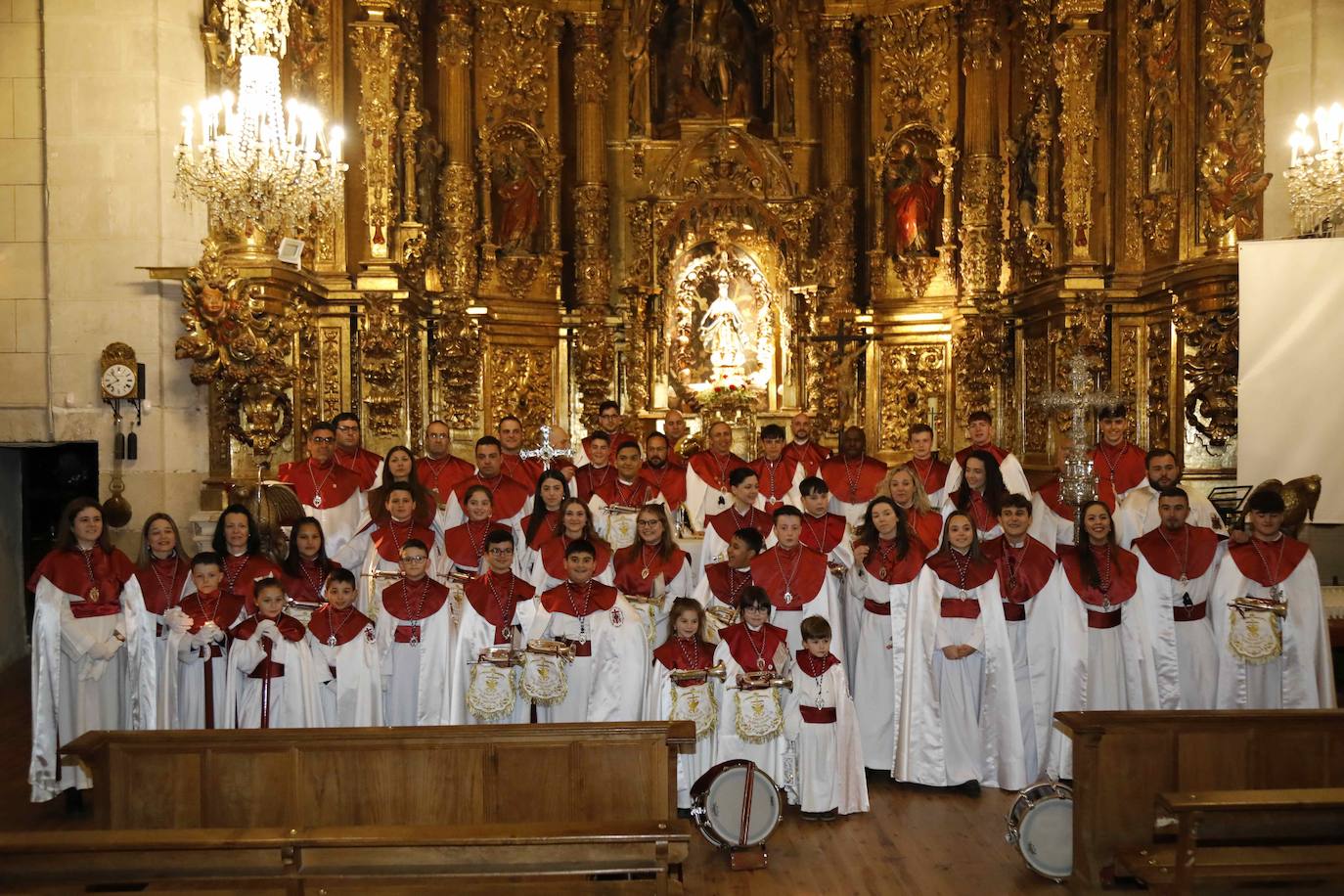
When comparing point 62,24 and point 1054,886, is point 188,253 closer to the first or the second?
point 62,24

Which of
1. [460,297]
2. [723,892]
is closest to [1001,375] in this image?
[460,297]

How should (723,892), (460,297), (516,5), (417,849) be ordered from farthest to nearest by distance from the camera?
(516,5) → (460,297) → (723,892) → (417,849)

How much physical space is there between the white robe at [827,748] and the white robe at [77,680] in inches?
144

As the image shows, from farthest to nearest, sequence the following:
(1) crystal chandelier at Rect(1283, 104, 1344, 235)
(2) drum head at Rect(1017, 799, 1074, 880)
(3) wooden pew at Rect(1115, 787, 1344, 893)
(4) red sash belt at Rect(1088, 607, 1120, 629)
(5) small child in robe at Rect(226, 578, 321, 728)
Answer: (1) crystal chandelier at Rect(1283, 104, 1344, 235) → (4) red sash belt at Rect(1088, 607, 1120, 629) → (5) small child in robe at Rect(226, 578, 321, 728) → (2) drum head at Rect(1017, 799, 1074, 880) → (3) wooden pew at Rect(1115, 787, 1344, 893)

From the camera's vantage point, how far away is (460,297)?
556 inches

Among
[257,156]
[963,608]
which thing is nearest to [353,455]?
[257,156]

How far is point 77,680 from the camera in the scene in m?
7.18

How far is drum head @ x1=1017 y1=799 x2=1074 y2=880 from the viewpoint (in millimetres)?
5809

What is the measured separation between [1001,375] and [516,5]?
24.1 ft

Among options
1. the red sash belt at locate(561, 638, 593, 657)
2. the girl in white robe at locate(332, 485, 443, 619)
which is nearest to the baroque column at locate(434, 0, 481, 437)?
the girl in white robe at locate(332, 485, 443, 619)

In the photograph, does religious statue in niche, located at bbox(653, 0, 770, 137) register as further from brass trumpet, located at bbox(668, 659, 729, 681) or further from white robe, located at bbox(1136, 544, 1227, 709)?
brass trumpet, located at bbox(668, 659, 729, 681)

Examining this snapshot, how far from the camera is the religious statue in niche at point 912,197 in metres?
15.3

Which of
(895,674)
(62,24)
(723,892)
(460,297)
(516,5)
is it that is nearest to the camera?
(723,892)

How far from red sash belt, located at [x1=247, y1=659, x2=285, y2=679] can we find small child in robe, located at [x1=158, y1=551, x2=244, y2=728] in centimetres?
26
